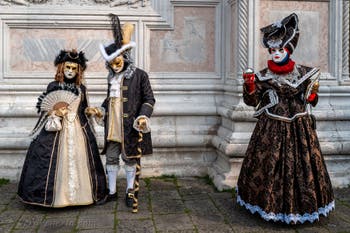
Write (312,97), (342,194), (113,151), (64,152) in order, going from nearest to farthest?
1. (312,97)
2. (64,152)
3. (113,151)
4. (342,194)

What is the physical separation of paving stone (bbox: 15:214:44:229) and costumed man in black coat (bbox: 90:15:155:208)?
82cm

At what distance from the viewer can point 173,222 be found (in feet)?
13.4

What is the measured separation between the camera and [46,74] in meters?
5.79

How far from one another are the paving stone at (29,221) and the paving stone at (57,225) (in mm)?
67

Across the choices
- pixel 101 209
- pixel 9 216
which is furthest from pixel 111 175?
pixel 9 216

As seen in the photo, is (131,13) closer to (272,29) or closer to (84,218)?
(272,29)

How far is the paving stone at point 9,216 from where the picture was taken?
4.16m

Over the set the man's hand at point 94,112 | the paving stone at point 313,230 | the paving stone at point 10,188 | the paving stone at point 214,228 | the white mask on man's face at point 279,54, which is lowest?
the paving stone at point 313,230

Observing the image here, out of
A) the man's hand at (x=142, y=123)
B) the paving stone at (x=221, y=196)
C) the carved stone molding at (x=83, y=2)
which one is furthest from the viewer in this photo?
the carved stone molding at (x=83, y=2)

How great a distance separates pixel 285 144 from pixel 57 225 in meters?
2.10

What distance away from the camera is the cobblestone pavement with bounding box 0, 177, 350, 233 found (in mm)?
3947

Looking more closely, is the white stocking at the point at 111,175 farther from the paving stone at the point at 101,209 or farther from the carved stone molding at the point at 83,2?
the carved stone molding at the point at 83,2

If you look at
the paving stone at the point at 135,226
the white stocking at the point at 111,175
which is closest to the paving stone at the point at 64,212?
the white stocking at the point at 111,175

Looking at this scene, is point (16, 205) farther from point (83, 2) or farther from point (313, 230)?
point (313, 230)
